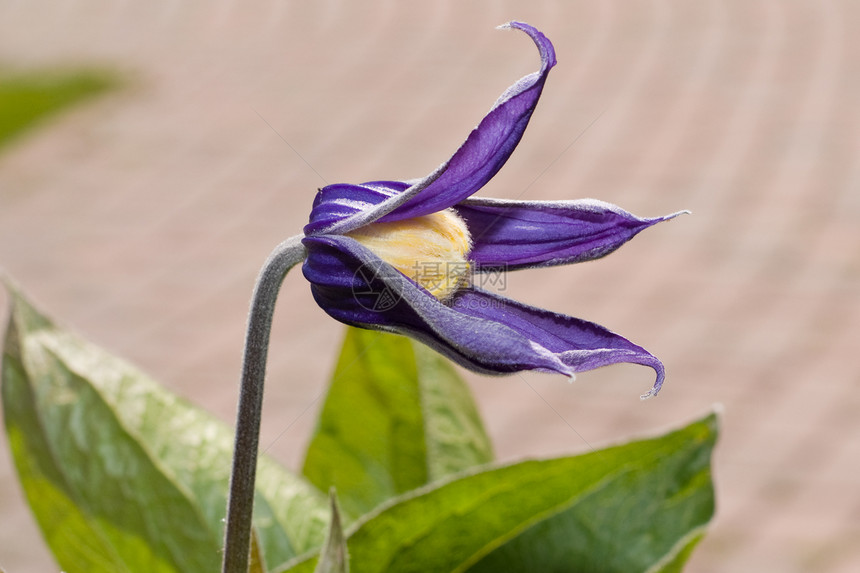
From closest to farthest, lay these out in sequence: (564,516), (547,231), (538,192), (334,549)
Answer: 1. (334,549)
2. (547,231)
3. (564,516)
4. (538,192)

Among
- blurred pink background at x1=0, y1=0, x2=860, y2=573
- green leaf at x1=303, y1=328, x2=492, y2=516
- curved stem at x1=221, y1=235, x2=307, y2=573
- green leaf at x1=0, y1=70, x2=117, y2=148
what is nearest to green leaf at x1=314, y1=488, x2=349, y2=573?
curved stem at x1=221, y1=235, x2=307, y2=573

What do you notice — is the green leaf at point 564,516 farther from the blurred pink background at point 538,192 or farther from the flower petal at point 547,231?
the blurred pink background at point 538,192

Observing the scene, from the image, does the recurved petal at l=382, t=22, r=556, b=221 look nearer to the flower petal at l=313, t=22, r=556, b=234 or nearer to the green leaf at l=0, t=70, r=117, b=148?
the flower petal at l=313, t=22, r=556, b=234

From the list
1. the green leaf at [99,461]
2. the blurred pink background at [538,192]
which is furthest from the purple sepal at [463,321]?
the blurred pink background at [538,192]

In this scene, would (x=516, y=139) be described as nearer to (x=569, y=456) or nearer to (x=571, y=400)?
(x=569, y=456)

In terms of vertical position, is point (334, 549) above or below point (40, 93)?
below

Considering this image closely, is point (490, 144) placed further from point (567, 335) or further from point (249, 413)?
point (249, 413)

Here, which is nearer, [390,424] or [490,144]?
[490,144]

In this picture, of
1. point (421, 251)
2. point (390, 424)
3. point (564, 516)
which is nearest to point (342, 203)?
point (421, 251)

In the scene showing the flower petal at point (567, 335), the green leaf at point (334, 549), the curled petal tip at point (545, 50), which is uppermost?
the curled petal tip at point (545, 50)
